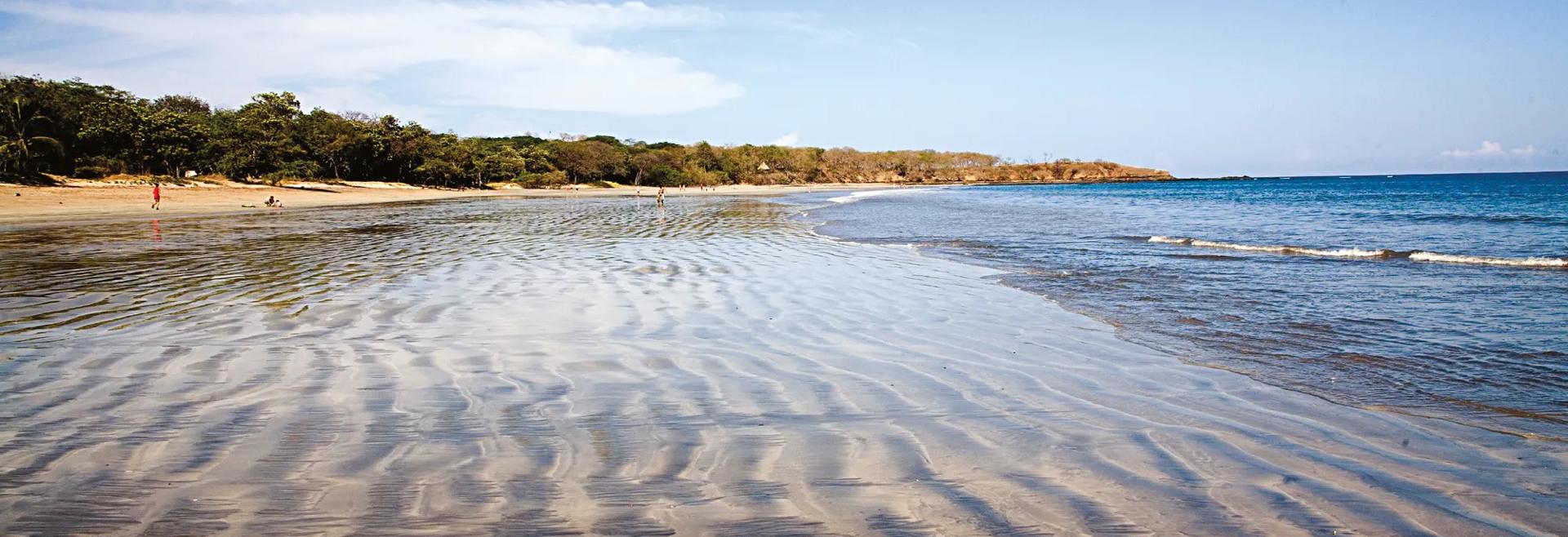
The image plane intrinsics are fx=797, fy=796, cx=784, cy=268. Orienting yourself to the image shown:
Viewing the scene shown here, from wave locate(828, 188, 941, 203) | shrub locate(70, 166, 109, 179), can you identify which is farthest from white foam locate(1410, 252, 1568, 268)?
shrub locate(70, 166, 109, 179)

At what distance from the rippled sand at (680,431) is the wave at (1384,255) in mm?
9894

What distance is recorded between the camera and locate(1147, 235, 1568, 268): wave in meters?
13.0

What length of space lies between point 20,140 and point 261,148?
16669 mm

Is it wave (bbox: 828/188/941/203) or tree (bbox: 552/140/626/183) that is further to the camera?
tree (bbox: 552/140/626/183)

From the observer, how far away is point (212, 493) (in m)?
3.09

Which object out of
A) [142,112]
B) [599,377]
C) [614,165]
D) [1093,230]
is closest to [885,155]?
[614,165]

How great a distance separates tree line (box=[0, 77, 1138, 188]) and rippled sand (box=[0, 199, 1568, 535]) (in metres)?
49.8

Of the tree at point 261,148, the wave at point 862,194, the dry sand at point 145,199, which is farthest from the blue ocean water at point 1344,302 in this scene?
the tree at point 261,148

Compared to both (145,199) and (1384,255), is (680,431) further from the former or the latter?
(145,199)

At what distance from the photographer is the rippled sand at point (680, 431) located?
116 inches

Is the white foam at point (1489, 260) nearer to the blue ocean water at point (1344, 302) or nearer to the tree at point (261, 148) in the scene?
the blue ocean water at point (1344, 302)

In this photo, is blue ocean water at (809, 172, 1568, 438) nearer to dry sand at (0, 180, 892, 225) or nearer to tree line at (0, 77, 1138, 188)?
dry sand at (0, 180, 892, 225)

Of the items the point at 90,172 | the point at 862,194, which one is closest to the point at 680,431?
the point at 90,172

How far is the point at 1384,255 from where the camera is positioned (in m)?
14.5
